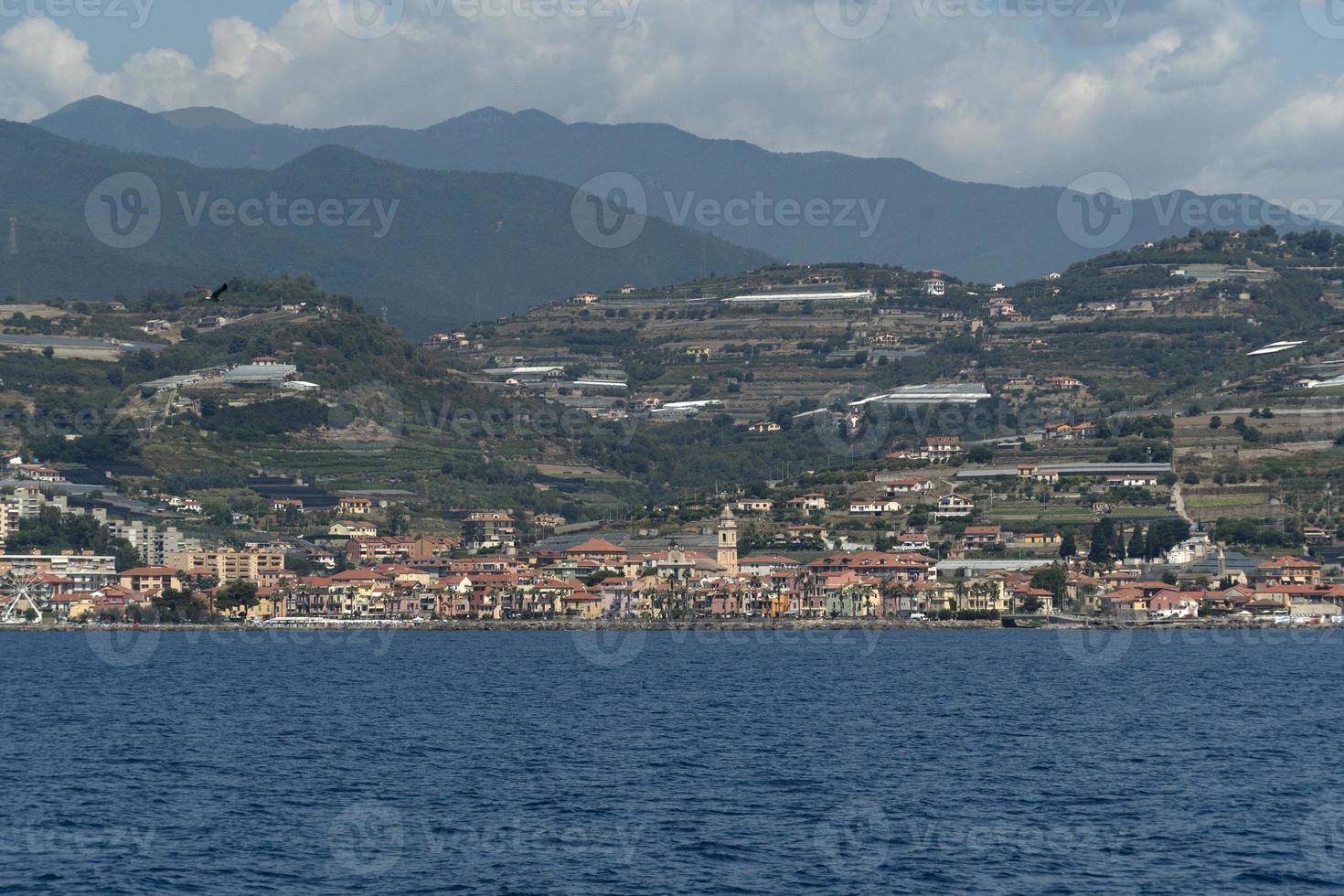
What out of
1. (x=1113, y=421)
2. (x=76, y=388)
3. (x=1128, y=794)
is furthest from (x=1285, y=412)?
(x=1128, y=794)

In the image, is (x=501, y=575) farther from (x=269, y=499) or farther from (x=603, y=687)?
(x=603, y=687)

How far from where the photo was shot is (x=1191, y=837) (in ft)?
147

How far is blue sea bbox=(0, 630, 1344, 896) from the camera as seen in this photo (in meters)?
41.7

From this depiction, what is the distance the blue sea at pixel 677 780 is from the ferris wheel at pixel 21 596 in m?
51.7

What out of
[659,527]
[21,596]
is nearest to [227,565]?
[21,596]

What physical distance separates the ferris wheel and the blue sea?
51730mm

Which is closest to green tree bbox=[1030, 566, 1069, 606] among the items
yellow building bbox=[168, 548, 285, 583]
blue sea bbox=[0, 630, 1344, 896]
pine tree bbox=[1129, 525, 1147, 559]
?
pine tree bbox=[1129, 525, 1147, 559]

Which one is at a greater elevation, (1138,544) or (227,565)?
(1138,544)

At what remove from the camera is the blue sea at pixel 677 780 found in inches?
1640

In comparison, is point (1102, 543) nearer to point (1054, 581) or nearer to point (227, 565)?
point (1054, 581)

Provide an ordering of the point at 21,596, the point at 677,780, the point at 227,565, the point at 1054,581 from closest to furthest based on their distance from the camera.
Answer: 1. the point at 677,780
2. the point at 1054,581
3. the point at 21,596
4. the point at 227,565

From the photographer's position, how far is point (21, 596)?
147 meters

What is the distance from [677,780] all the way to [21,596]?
104m

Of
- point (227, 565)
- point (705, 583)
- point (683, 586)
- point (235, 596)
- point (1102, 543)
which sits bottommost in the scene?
point (235, 596)
